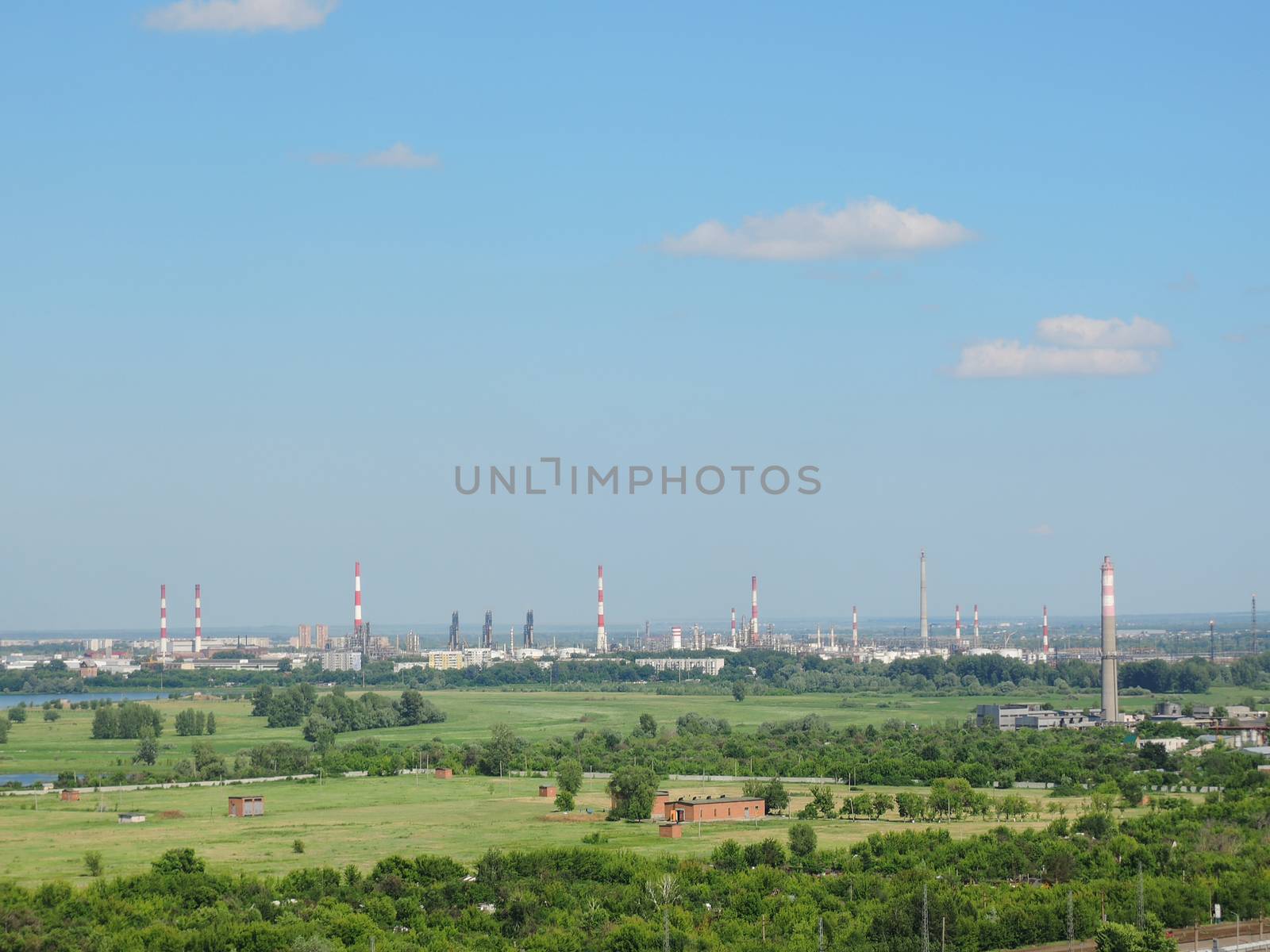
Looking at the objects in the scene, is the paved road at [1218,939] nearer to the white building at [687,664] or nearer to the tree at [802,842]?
the tree at [802,842]

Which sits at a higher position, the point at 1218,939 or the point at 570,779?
the point at 570,779

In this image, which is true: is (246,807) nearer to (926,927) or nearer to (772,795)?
(772,795)

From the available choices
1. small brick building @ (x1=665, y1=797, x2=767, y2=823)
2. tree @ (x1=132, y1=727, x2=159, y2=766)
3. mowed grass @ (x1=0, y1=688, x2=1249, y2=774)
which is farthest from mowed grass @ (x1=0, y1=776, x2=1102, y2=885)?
mowed grass @ (x1=0, y1=688, x2=1249, y2=774)

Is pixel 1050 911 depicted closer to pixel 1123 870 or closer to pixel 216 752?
pixel 1123 870

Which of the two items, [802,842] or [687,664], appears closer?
[802,842]

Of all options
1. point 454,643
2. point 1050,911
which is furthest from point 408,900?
point 454,643

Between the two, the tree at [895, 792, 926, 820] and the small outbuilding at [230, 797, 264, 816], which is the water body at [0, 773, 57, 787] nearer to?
the small outbuilding at [230, 797, 264, 816]

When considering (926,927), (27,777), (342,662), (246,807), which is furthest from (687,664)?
(926,927)
